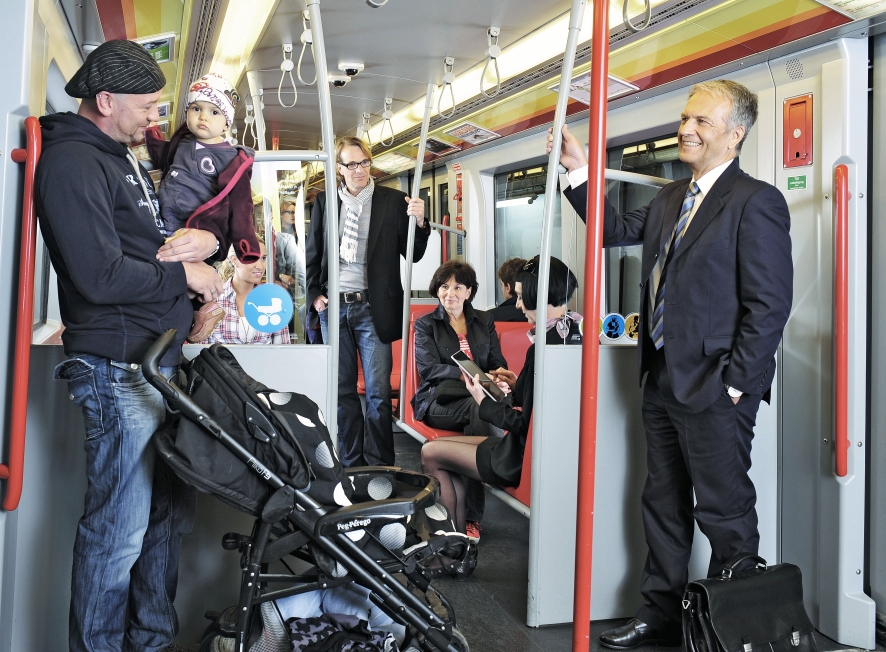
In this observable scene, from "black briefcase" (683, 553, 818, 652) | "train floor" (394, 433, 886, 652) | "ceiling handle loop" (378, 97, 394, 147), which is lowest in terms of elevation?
"train floor" (394, 433, 886, 652)

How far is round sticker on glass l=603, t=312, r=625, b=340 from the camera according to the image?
3.30m

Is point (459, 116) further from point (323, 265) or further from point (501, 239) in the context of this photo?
point (323, 265)

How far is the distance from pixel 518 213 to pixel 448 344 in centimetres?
254

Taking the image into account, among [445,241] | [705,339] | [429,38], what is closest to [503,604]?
[705,339]

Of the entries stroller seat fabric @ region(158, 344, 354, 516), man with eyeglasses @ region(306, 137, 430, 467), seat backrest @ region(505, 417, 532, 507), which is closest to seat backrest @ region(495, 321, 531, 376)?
man with eyeglasses @ region(306, 137, 430, 467)

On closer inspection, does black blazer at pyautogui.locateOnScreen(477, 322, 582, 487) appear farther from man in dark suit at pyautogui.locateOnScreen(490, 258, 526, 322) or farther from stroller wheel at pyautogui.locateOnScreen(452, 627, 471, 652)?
man in dark suit at pyautogui.locateOnScreen(490, 258, 526, 322)

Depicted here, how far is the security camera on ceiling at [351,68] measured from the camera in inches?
197

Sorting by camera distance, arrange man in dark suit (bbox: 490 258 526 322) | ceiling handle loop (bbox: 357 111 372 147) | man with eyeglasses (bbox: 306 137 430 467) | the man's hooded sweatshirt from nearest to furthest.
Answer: the man's hooded sweatshirt, man with eyeglasses (bbox: 306 137 430 467), man in dark suit (bbox: 490 258 526 322), ceiling handle loop (bbox: 357 111 372 147)

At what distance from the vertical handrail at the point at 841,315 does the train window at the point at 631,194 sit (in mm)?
1342

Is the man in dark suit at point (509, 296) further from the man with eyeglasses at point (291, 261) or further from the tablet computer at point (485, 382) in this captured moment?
the man with eyeglasses at point (291, 261)

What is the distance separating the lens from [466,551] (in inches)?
90.7

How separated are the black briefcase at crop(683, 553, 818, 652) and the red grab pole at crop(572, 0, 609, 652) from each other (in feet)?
2.10

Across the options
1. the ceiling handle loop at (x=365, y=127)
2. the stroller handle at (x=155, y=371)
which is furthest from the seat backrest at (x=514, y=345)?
the stroller handle at (x=155, y=371)

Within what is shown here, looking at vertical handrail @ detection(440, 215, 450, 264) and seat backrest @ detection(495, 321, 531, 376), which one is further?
vertical handrail @ detection(440, 215, 450, 264)
